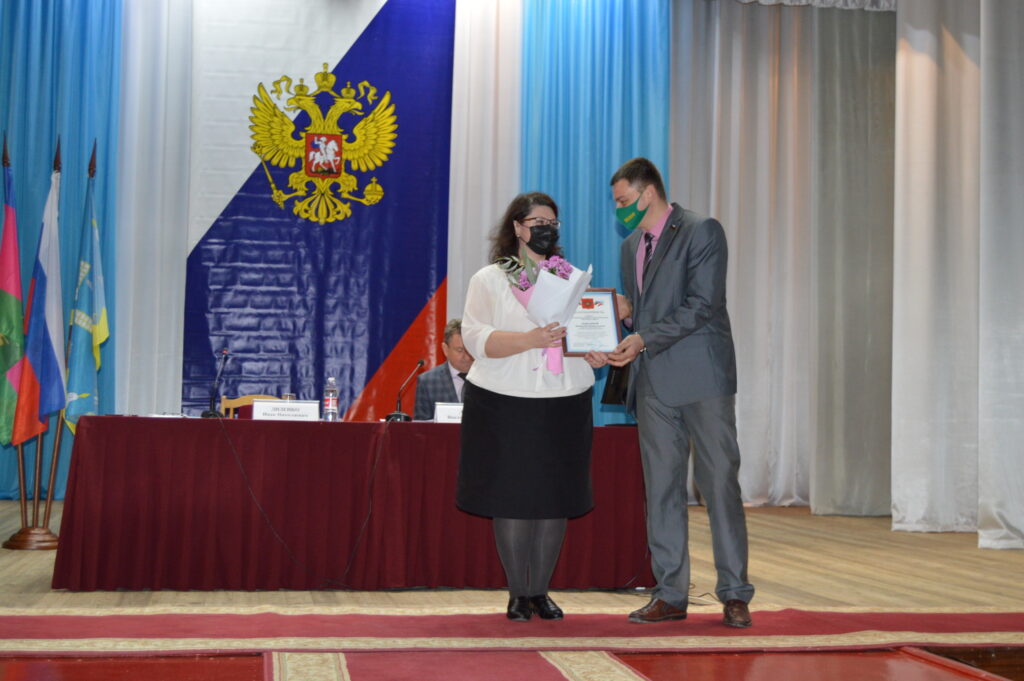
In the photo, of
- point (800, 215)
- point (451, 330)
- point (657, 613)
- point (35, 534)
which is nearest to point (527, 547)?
point (657, 613)

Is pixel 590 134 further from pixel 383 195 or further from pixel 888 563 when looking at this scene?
pixel 888 563

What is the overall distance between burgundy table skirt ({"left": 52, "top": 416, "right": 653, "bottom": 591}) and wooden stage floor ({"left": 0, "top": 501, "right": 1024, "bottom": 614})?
8 centimetres

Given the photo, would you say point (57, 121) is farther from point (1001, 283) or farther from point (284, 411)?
point (1001, 283)

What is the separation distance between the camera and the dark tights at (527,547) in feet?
10.4

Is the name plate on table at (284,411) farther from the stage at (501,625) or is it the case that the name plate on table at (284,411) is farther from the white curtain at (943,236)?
the white curtain at (943,236)

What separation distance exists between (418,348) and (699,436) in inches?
182

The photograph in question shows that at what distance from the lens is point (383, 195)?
7.75 metres

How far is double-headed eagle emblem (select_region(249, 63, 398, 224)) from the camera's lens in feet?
25.0

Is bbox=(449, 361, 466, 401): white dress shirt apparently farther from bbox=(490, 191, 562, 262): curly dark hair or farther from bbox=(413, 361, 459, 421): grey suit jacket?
bbox=(490, 191, 562, 262): curly dark hair

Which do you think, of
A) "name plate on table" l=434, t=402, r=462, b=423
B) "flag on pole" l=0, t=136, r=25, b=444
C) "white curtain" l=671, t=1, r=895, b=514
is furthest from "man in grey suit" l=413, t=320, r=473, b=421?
"white curtain" l=671, t=1, r=895, b=514

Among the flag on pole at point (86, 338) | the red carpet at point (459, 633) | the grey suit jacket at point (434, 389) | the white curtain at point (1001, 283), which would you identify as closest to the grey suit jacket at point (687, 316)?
the red carpet at point (459, 633)

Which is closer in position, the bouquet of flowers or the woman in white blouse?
the bouquet of flowers

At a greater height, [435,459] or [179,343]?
[179,343]

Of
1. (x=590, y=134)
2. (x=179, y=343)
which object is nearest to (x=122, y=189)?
(x=179, y=343)
